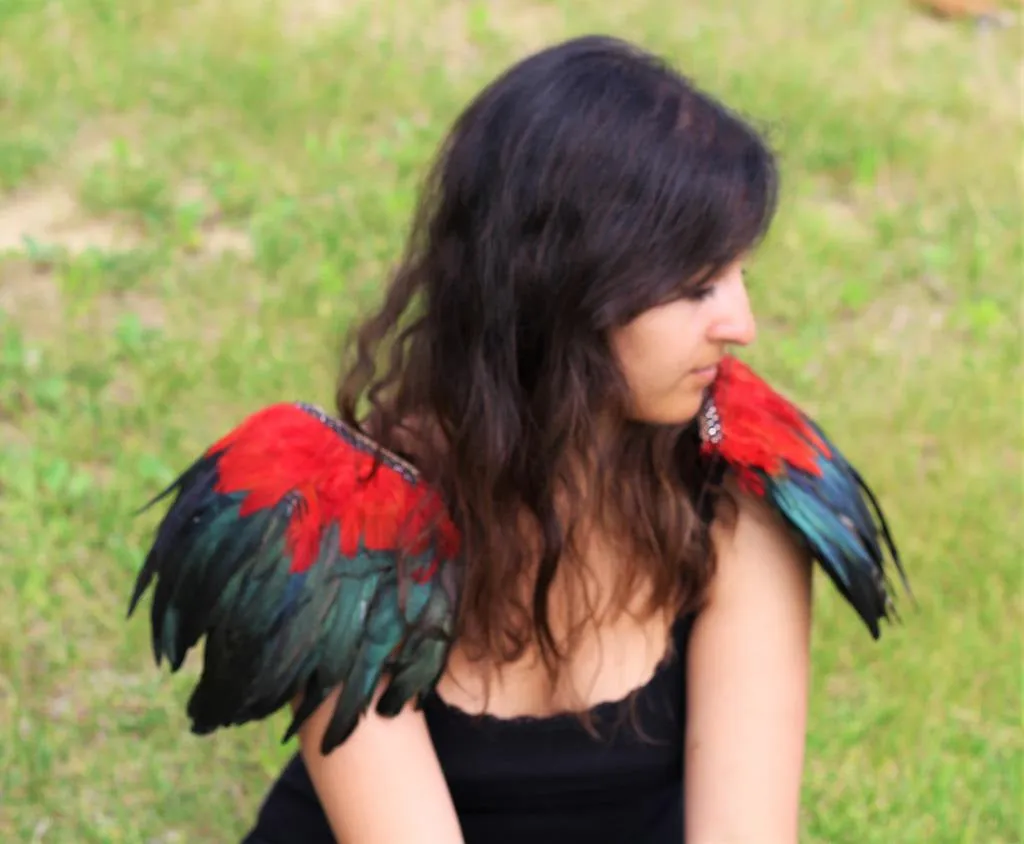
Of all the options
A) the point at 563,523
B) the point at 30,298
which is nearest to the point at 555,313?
the point at 563,523

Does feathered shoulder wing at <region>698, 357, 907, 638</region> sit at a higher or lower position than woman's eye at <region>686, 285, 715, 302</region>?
lower

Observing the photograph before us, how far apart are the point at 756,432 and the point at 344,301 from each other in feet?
7.12

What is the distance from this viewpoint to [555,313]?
5.07 feet

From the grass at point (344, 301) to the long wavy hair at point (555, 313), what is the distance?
498 mm

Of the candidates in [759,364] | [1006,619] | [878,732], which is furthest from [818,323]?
[878,732]

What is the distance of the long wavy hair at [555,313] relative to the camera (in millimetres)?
1498

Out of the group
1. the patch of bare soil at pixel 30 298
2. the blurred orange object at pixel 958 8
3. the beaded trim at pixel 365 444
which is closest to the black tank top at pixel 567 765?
the beaded trim at pixel 365 444

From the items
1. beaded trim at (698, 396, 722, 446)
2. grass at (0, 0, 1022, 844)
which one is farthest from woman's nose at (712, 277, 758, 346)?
grass at (0, 0, 1022, 844)

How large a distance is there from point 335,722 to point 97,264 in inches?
95.3

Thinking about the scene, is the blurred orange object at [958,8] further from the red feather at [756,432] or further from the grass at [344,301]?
the red feather at [756,432]

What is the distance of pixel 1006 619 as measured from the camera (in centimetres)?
296

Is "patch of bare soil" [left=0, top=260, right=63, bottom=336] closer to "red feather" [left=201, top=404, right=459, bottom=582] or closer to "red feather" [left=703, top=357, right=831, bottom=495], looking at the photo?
"red feather" [left=201, top=404, right=459, bottom=582]

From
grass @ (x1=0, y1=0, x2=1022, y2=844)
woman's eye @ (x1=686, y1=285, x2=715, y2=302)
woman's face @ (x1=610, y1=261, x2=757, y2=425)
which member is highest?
woman's eye @ (x1=686, y1=285, x2=715, y2=302)

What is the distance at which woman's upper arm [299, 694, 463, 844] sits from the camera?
1.67m
